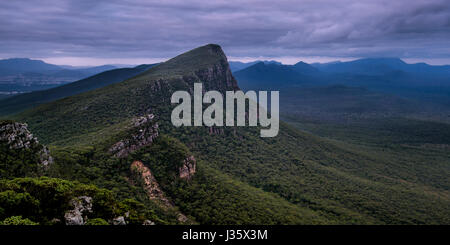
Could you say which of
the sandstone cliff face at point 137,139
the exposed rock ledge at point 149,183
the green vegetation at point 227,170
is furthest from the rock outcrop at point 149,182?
the sandstone cliff face at point 137,139

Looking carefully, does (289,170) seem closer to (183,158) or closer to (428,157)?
(183,158)

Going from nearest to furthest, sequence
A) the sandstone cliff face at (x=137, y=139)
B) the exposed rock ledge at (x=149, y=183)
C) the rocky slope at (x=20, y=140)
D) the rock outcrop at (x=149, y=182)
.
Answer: the rocky slope at (x=20, y=140) < the exposed rock ledge at (x=149, y=183) < the rock outcrop at (x=149, y=182) < the sandstone cliff face at (x=137, y=139)

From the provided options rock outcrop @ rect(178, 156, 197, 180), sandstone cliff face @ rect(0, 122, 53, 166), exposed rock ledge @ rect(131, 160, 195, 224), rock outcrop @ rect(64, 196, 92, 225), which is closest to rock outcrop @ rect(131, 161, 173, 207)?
exposed rock ledge @ rect(131, 160, 195, 224)

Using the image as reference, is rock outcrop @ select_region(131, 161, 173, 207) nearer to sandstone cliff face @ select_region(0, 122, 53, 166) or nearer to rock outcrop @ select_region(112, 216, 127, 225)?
sandstone cliff face @ select_region(0, 122, 53, 166)

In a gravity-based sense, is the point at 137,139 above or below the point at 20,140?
below

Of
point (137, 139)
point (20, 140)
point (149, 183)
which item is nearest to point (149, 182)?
point (149, 183)

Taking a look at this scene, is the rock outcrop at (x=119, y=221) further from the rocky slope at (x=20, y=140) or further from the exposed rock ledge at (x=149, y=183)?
the rocky slope at (x=20, y=140)

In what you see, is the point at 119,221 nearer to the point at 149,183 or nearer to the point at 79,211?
the point at 79,211
